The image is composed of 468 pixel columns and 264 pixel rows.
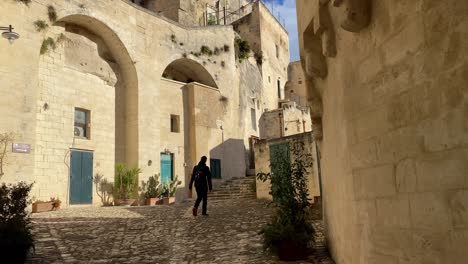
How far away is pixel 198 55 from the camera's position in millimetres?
23109

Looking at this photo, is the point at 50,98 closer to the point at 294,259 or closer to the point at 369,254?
the point at 294,259

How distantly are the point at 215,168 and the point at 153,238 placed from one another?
14.7 m

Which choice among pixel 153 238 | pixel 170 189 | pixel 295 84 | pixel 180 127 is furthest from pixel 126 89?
pixel 295 84

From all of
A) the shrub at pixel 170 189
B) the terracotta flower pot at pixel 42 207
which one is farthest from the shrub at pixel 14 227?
the shrub at pixel 170 189

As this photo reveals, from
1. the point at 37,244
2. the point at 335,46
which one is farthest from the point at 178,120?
the point at 335,46

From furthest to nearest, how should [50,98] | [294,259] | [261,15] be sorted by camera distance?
[261,15] → [50,98] → [294,259]

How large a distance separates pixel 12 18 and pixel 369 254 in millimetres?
14665

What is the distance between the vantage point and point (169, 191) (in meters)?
19.8

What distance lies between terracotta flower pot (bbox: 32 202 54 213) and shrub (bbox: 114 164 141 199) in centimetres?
326

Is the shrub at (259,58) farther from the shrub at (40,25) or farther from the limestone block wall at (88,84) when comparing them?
the shrub at (40,25)

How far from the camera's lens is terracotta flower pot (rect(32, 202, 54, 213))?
14.4 m

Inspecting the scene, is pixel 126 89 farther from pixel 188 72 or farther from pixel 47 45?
pixel 188 72

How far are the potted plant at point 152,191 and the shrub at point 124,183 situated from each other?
75cm

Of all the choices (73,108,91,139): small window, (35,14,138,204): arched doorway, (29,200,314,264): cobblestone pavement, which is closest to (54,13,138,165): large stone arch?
(35,14,138,204): arched doorway
